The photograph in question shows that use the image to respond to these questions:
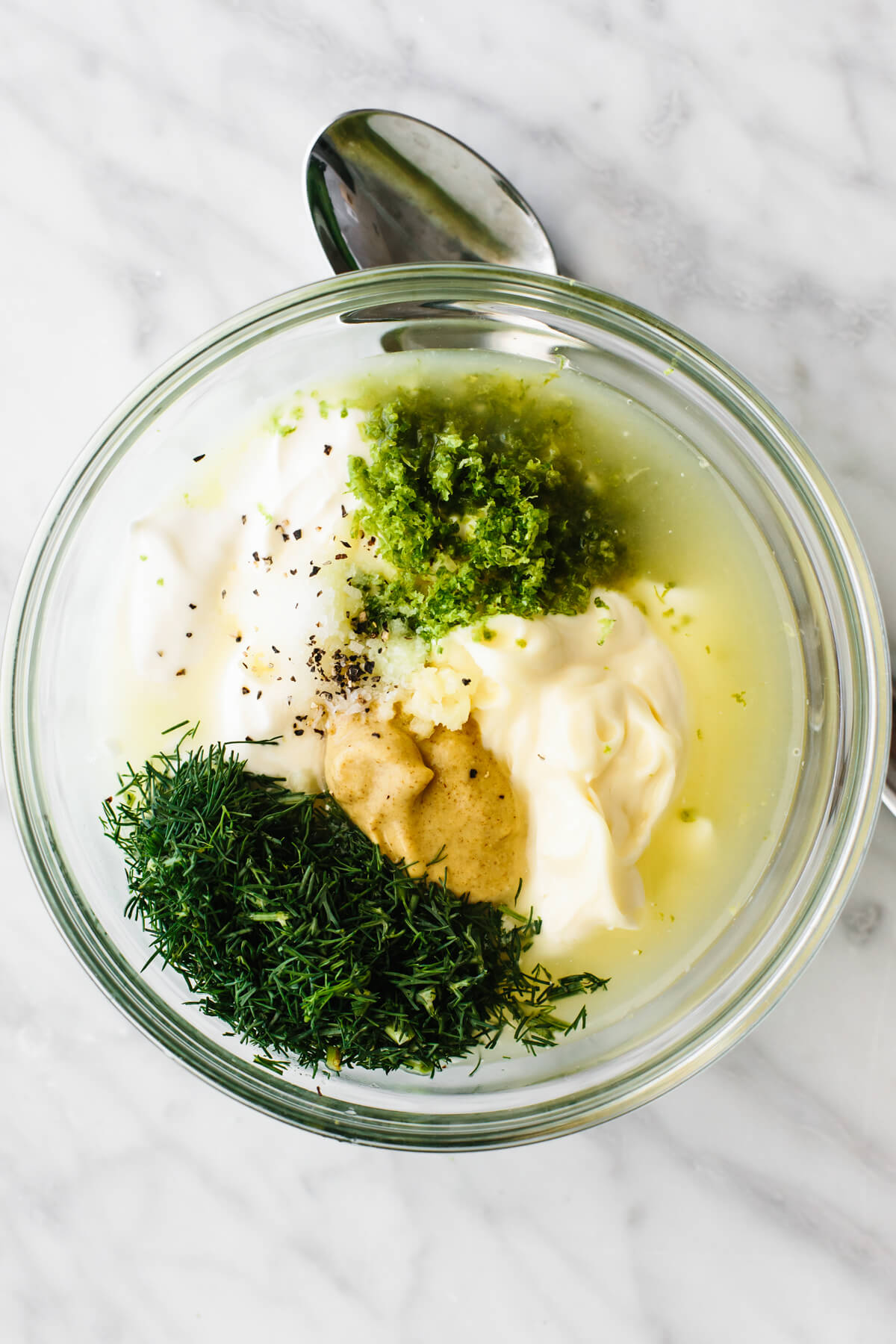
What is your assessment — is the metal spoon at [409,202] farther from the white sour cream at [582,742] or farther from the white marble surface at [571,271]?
the white sour cream at [582,742]

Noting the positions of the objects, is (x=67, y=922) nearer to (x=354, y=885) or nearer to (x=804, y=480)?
(x=354, y=885)

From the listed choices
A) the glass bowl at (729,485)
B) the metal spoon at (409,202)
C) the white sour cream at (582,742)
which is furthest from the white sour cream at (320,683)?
the metal spoon at (409,202)

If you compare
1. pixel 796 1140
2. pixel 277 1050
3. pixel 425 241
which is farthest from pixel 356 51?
pixel 796 1140

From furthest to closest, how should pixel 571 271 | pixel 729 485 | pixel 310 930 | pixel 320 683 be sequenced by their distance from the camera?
1. pixel 571 271
2. pixel 729 485
3. pixel 320 683
4. pixel 310 930

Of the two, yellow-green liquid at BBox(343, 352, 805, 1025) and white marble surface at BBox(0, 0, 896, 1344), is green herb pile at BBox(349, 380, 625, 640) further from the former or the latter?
white marble surface at BBox(0, 0, 896, 1344)

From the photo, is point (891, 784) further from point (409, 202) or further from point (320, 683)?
point (409, 202)

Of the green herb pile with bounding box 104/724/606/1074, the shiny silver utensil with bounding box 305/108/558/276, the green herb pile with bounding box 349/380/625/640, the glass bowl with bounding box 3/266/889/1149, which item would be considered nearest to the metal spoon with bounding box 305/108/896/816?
the shiny silver utensil with bounding box 305/108/558/276

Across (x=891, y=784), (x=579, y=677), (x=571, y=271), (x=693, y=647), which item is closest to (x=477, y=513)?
(x=579, y=677)
